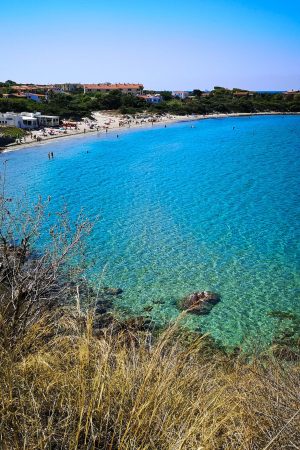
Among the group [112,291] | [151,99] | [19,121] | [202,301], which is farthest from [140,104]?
[202,301]

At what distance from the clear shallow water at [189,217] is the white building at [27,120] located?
11631 millimetres

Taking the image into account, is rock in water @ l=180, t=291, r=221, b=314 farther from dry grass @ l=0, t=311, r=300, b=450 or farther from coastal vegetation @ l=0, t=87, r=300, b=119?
coastal vegetation @ l=0, t=87, r=300, b=119

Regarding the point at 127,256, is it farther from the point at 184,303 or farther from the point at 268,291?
the point at 268,291

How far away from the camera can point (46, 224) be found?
25766 mm

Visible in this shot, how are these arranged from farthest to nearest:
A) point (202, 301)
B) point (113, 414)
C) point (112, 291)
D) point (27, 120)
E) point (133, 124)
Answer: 1. point (133, 124)
2. point (27, 120)
3. point (112, 291)
4. point (202, 301)
5. point (113, 414)

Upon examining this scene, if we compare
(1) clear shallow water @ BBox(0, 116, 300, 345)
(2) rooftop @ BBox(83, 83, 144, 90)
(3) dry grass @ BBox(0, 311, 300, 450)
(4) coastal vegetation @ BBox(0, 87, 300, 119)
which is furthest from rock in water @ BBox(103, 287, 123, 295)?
(2) rooftop @ BBox(83, 83, 144, 90)

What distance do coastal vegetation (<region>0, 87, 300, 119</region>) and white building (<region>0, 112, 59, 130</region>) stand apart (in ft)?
26.0

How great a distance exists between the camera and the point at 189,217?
28.4 metres

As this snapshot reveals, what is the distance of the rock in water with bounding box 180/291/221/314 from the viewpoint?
49.8ft

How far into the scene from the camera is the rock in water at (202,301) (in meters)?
15.2

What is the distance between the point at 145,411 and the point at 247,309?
1263 cm

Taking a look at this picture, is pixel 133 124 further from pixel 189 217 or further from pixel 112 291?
pixel 112 291

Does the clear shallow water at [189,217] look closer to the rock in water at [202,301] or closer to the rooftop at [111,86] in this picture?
the rock in water at [202,301]

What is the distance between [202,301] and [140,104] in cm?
10579
